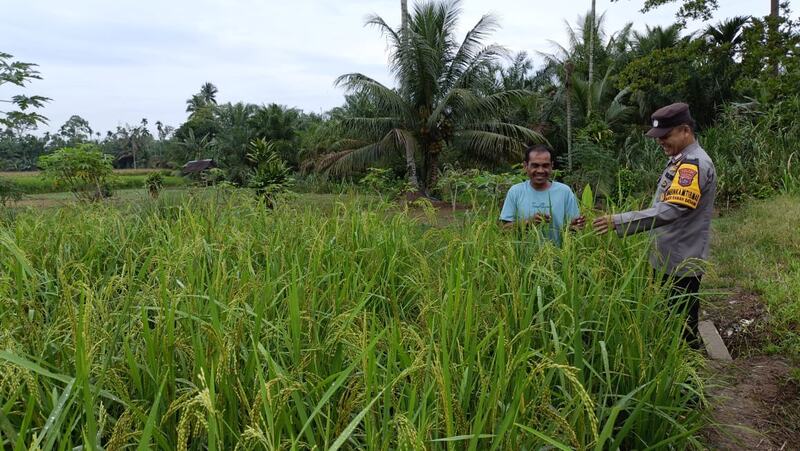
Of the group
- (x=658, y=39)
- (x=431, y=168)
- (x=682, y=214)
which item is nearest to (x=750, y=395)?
(x=682, y=214)

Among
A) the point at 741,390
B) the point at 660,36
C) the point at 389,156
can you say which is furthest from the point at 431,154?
the point at 741,390

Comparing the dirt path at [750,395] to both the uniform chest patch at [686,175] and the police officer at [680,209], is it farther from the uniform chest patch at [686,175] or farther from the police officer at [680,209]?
the uniform chest patch at [686,175]

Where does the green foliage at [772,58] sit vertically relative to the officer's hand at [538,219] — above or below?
above

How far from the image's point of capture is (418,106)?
1753 centimetres

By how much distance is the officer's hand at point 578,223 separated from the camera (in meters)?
2.59

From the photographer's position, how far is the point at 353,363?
4.03 ft

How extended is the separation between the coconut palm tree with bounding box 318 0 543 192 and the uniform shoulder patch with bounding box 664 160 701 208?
554 inches

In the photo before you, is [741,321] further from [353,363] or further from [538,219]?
[353,363]

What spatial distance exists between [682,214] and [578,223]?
1.67ft

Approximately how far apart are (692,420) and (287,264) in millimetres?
1591

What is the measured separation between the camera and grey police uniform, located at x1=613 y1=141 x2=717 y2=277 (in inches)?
104

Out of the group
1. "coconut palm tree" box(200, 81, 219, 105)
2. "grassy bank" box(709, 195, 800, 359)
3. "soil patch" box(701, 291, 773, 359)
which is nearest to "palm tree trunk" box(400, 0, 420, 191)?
"grassy bank" box(709, 195, 800, 359)

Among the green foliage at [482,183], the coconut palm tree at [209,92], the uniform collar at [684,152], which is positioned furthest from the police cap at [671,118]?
the coconut palm tree at [209,92]

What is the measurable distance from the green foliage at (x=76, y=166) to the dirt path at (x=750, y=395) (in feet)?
37.2
